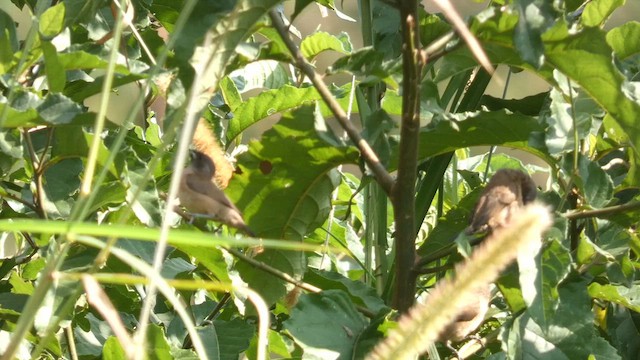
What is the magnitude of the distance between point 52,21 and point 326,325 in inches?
23.5

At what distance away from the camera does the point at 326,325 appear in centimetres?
139

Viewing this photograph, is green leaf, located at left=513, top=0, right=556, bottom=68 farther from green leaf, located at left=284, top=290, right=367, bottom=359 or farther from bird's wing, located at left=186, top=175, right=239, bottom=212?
bird's wing, located at left=186, top=175, right=239, bottom=212

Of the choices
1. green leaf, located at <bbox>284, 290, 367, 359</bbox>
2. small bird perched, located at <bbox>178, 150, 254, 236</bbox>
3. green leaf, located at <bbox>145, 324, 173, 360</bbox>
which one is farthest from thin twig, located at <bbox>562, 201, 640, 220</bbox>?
green leaf, located at <bbox>145, 324, 173, 360</bbox>

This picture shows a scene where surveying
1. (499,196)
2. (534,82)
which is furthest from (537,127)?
(534,82)

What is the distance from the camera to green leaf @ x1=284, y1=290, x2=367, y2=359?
1360 mm

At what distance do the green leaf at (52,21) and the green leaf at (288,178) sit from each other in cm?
33

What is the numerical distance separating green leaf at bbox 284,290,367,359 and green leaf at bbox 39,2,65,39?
21.0 inches

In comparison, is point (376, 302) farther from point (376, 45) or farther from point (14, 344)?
point (14, 344)

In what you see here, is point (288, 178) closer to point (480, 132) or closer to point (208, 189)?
point (208, 189)

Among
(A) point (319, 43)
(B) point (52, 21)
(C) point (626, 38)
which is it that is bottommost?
(C) point (626, 38)

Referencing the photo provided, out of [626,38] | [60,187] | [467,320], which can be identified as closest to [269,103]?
[60,187]

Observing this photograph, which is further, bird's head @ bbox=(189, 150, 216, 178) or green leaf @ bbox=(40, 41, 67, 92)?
bird's head @ bbox=(189, 150, 216, 178)

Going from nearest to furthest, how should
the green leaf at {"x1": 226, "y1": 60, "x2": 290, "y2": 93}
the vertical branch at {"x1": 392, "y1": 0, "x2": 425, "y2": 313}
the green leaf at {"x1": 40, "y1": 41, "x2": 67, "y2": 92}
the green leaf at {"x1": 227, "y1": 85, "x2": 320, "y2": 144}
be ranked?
the vertical branch at {"x1": 392, "y1": 0, "x2": 425, "y2": 313}, the green leaf at {"x1": 40, "y1": 41, "x2": 67, "y2": 92}, the green leaf at {"x1": 227, "y1": 85, "x2": 320, "y2": 144}, the green leaf at {"x1": 226, "y1": 60, "x2": 290, "y2": 93}

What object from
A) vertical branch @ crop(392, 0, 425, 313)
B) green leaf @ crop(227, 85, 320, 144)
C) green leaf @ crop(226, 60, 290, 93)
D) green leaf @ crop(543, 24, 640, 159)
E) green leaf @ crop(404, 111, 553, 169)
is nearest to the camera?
vertical branch @ crop(392, 0, 425, 313)
